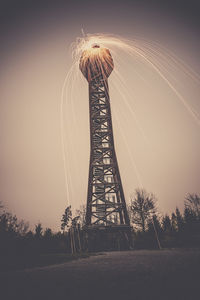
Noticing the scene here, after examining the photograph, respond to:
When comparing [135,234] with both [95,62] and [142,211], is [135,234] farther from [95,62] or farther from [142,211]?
[95,62]

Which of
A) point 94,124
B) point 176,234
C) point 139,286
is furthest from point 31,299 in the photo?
point 176,234

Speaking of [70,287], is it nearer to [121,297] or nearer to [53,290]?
[53,290]

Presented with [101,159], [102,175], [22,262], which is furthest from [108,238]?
[22,262]

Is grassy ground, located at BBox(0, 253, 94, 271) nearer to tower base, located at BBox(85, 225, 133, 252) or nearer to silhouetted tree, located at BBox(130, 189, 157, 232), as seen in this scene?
tower base, located at BBox(85, 225, 133, 252)

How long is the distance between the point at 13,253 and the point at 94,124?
15.2 meters

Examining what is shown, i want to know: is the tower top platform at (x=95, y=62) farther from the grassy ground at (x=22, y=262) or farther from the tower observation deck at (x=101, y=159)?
the grassy ground at (x=22, y=262)

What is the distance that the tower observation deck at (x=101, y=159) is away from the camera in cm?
1675

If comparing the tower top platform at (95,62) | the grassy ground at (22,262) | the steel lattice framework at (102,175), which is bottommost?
the grassy ground at (22,262)

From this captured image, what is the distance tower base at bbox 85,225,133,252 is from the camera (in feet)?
48.8

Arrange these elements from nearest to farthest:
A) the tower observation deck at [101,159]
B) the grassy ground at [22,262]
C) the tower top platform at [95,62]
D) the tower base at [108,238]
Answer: the grassy ground at [22,262] → the tower base at [108,238] → the tower observation deck at [101,159] → the tower top platform at [95,62]

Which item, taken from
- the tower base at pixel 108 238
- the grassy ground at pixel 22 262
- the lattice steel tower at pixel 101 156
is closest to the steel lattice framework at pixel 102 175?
the lattice steel tower at pixel 101 156

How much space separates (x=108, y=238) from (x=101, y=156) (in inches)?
341

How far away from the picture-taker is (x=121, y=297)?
238 cm

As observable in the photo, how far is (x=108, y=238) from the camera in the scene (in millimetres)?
17906
